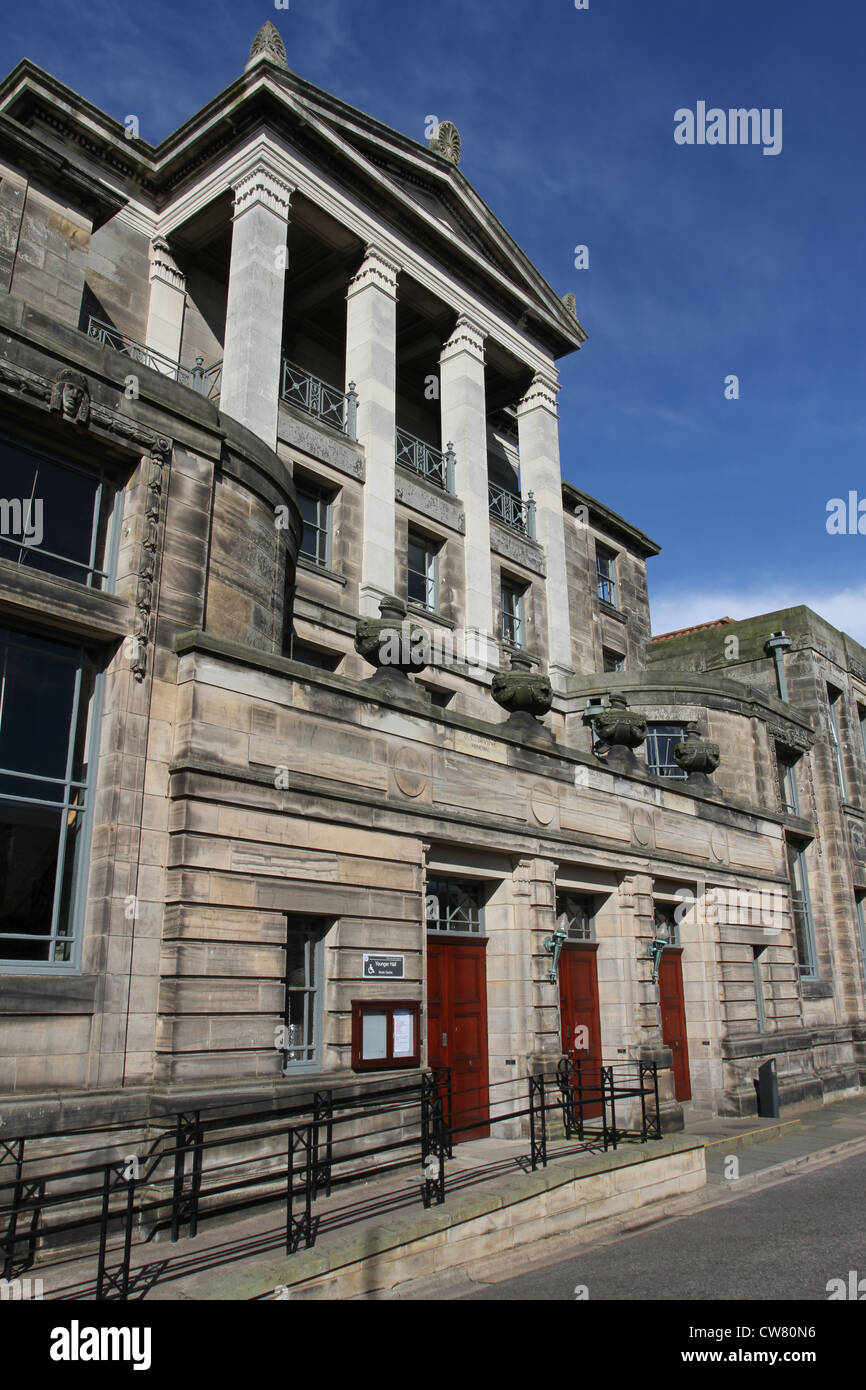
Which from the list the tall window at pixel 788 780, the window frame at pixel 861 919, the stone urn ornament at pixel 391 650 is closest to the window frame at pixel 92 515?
the stone urn ornament at pixel 391 650

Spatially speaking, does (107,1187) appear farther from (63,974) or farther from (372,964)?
(372,964)

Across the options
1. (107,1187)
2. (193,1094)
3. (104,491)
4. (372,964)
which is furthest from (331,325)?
(107,1187)

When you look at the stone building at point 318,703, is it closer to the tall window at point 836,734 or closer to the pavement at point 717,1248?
the tall window at point 836,734

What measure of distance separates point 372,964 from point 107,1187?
4650 mm

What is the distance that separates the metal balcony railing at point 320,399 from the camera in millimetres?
22188

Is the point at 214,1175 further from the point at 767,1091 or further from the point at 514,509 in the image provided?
the point at 514,509

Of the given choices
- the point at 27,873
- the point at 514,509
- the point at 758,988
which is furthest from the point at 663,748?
the point at 27,873

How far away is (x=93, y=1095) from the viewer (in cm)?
895

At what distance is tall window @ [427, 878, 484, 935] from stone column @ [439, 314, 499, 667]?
31.0ft

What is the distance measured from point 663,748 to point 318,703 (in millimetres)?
13889

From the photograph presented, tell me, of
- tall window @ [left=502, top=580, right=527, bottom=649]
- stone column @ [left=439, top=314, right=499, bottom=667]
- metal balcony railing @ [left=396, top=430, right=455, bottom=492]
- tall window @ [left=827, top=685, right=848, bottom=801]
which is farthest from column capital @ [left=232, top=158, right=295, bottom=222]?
tall window @ [left=827, top=685, right=848, bottom=801]

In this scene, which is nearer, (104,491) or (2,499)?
(2,499)

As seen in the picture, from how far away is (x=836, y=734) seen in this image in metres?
30.2
